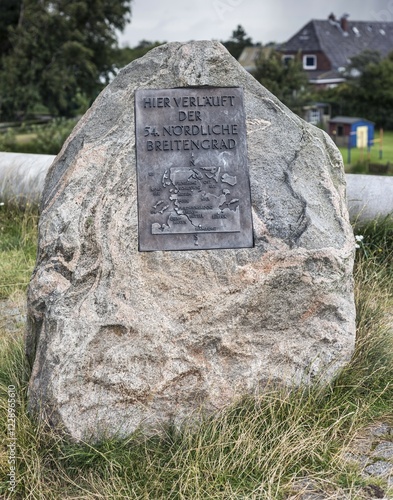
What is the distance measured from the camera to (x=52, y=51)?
28.0 metres

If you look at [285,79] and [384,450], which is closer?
[384,450]

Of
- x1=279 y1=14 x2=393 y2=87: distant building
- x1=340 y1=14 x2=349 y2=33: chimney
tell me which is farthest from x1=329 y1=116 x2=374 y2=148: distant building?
x1=340 y1=14 x2=349 y2=33: chimney

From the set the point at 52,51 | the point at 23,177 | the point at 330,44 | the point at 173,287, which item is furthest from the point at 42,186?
the point at 330,44

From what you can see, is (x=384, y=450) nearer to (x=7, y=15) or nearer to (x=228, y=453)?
(x=228, y=453)

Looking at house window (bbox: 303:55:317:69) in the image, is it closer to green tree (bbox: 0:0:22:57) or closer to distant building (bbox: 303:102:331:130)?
distant building (bbox: 303:102:331:130)

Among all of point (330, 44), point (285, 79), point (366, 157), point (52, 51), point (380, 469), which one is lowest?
point (366, 157)

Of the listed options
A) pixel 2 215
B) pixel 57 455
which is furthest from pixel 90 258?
pixel 2 215

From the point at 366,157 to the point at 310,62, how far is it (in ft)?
75.9

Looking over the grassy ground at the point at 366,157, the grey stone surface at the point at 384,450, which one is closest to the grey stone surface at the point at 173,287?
the grey stone surface at the point at 384,450

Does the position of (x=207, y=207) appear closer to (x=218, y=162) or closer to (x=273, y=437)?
(x=218, y=162)

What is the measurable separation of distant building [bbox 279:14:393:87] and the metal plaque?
41.5 metres

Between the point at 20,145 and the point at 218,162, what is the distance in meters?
13.1

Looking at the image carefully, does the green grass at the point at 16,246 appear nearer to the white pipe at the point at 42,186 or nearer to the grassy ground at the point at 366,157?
the white pipe at the point at 42,186

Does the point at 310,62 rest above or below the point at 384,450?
above
